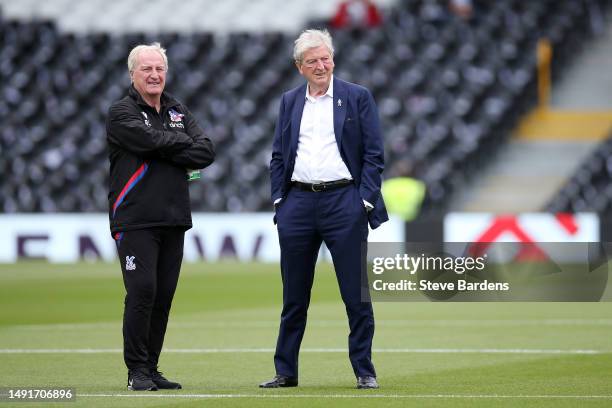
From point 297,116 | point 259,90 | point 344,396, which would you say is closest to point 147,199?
point 297,116

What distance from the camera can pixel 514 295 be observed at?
8328mm

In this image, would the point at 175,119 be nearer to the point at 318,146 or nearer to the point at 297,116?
the point at 297,116

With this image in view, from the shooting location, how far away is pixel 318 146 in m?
7.84

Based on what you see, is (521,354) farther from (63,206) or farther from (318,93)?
(63,206)

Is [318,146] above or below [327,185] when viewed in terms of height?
above

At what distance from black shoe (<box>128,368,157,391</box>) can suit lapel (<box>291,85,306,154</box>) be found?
1.58m

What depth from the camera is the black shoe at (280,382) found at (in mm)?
7965

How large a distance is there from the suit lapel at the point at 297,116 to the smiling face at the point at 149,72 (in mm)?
792

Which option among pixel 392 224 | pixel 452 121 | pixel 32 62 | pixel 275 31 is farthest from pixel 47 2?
pixel 392 224

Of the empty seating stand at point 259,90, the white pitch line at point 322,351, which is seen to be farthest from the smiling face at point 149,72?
the empty seating stand at point 259,90

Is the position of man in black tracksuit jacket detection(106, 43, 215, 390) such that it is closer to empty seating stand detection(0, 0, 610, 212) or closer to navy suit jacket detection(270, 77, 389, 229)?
navy suit jacket detection(270, 77, 389, 229)

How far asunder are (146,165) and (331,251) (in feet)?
3.98

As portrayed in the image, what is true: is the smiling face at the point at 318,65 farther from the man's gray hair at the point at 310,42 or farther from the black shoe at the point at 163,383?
the black shoe at the point at 163,383

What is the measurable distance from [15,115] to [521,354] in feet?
72.4
